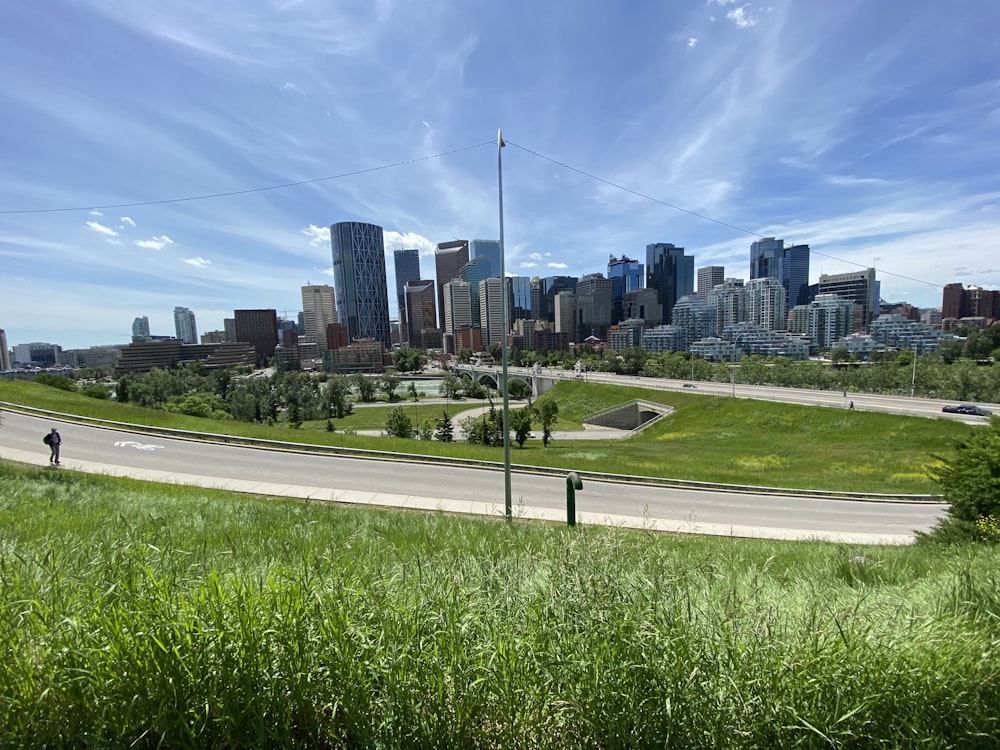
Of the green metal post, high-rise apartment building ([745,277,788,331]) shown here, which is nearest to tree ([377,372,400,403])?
the green metal post

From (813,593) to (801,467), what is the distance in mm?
29403

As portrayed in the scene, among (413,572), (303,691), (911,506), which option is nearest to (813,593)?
(413,572)

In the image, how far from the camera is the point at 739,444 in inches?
1358

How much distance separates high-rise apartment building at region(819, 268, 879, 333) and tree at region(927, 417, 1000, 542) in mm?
198129

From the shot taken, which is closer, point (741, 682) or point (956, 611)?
point (741, 682)

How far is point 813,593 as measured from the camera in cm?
334

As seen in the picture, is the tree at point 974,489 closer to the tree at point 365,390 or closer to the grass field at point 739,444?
the grass field at point 739,444

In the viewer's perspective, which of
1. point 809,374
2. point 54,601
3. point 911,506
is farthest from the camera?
point 809,374

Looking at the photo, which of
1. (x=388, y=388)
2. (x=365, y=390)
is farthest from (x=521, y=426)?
(x=388, y=388)

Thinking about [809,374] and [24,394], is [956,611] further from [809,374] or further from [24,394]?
[809,374]

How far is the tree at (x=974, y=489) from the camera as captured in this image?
900 cm

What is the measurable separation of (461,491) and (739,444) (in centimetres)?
2902

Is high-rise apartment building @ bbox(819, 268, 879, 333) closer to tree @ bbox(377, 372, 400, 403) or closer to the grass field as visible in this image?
the grass field

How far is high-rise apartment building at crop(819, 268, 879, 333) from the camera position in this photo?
550ft
